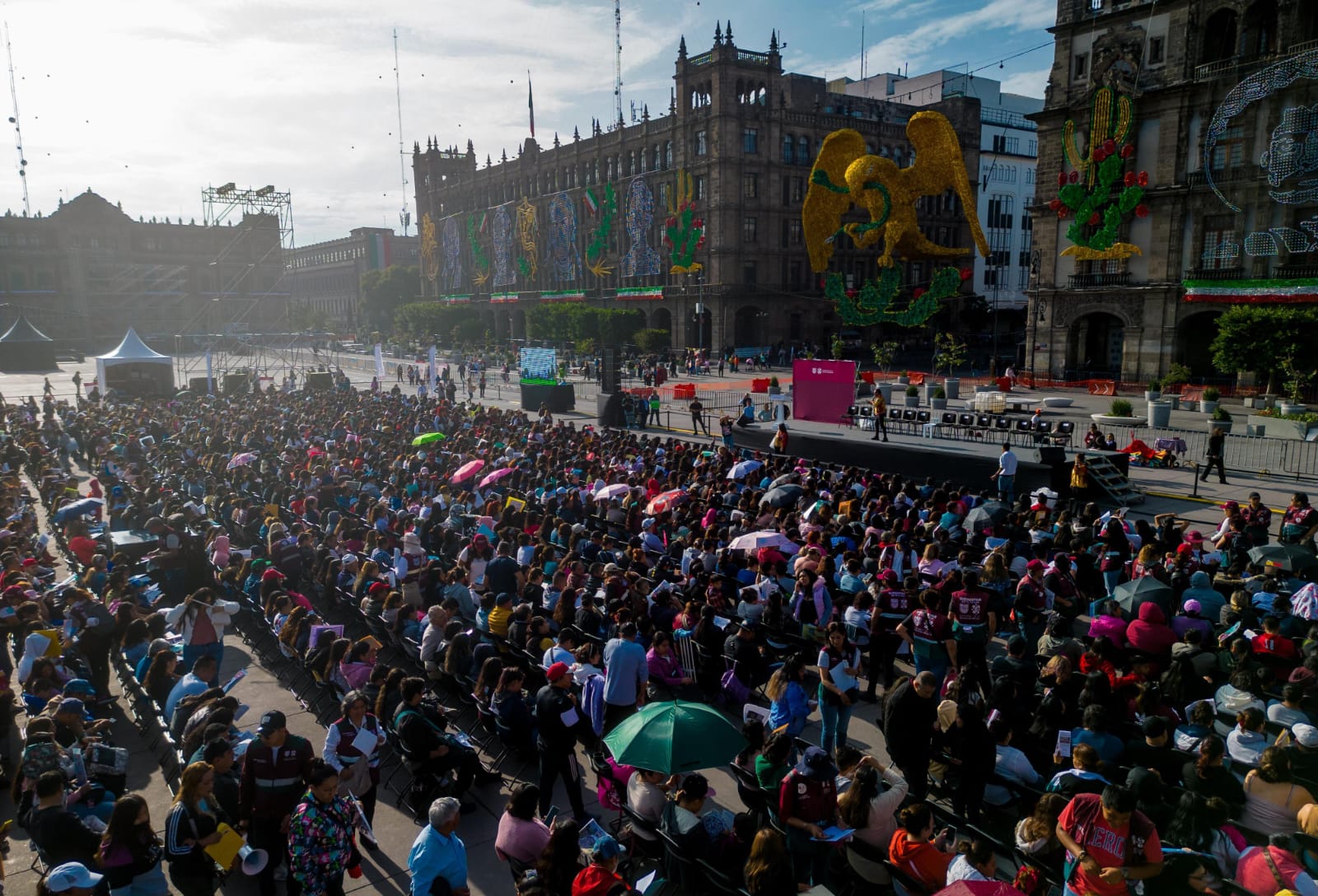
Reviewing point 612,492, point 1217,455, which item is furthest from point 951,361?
point 612,492

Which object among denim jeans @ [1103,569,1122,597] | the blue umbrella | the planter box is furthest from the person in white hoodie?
the planter box

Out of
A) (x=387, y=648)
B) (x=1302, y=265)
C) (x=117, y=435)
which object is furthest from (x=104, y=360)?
(x=1302, y=265)

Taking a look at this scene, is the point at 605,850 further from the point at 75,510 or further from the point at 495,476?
the point at 75,510

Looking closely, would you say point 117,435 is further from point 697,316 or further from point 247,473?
point 697,316

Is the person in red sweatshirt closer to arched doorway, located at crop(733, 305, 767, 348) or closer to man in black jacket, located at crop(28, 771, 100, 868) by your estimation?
man in black jacket, located at crop(28, 771, 100, 868)

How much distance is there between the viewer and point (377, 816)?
8055mm

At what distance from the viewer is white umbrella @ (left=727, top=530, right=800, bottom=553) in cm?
1216

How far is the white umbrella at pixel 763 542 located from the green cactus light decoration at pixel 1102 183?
40312 mm

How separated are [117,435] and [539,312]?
175 ft

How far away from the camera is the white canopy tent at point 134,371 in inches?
1643

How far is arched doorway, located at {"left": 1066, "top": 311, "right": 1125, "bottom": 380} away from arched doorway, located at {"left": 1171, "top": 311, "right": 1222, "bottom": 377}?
3.43 metres

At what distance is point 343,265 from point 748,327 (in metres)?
109

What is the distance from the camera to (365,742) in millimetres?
7051

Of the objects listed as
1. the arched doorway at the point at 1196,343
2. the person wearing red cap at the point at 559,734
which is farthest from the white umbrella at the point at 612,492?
the arched doorway at the point at 1196,343
